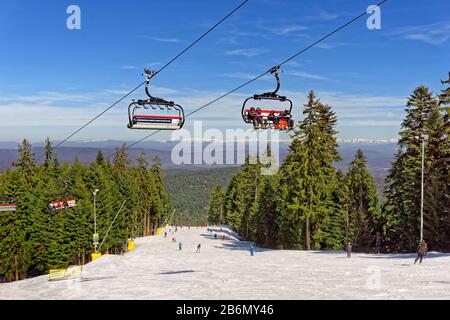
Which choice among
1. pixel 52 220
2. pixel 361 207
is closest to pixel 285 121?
pixel 361 207

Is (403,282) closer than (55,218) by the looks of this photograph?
Yes

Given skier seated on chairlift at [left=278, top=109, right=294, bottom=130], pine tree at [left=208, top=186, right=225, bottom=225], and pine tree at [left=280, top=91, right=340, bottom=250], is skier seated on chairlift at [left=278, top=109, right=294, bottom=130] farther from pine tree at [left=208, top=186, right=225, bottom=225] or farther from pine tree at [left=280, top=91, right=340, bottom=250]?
pine tree at [left=208, top=186, right=225, bottom=225]

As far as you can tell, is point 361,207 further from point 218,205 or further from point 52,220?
point 218,205

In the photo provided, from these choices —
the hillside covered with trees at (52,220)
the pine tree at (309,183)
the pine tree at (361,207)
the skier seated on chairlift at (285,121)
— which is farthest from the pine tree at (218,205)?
the skier seated on chairlift at (285,121)

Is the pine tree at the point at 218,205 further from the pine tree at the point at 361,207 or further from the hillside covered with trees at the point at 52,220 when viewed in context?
the pine tree at the point at 361,207
